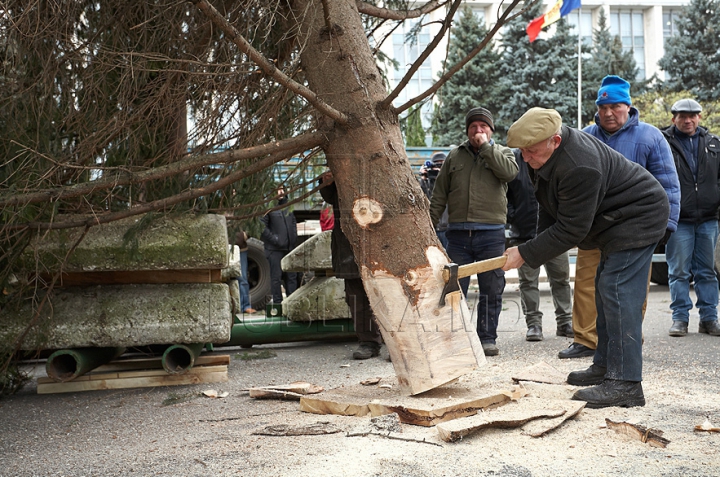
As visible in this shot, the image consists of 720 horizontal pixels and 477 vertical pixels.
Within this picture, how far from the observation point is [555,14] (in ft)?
67.3

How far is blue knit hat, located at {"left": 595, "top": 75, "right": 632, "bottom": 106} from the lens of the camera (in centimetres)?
520

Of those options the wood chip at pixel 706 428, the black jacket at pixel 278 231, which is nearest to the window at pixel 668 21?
the black jacket at pixel 278 231

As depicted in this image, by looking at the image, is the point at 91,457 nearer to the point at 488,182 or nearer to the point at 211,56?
the point at 211,56

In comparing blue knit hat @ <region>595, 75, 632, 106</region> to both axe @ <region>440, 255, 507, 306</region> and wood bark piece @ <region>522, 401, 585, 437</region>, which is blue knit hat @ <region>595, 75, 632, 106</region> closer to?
axe @ <region>440, 255, 507, 306</region>

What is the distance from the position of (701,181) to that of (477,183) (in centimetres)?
216

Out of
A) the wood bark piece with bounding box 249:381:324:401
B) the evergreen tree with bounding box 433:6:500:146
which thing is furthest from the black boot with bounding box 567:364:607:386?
the evergreen tree with bounding box 433:6:500:146

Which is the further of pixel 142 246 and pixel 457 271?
pixel 142 246

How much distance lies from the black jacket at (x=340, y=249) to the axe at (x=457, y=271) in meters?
1.83

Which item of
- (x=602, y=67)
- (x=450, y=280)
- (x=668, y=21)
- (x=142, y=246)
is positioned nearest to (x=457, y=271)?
(x=450, y=280)

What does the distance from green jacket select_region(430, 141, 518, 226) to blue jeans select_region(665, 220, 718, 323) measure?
1.76m

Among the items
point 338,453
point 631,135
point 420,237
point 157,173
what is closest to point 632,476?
point 338,453

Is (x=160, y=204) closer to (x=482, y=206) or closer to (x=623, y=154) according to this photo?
(x=482, y=206)

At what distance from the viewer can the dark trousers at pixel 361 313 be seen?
5895mm

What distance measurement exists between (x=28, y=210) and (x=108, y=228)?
2.19 feet
